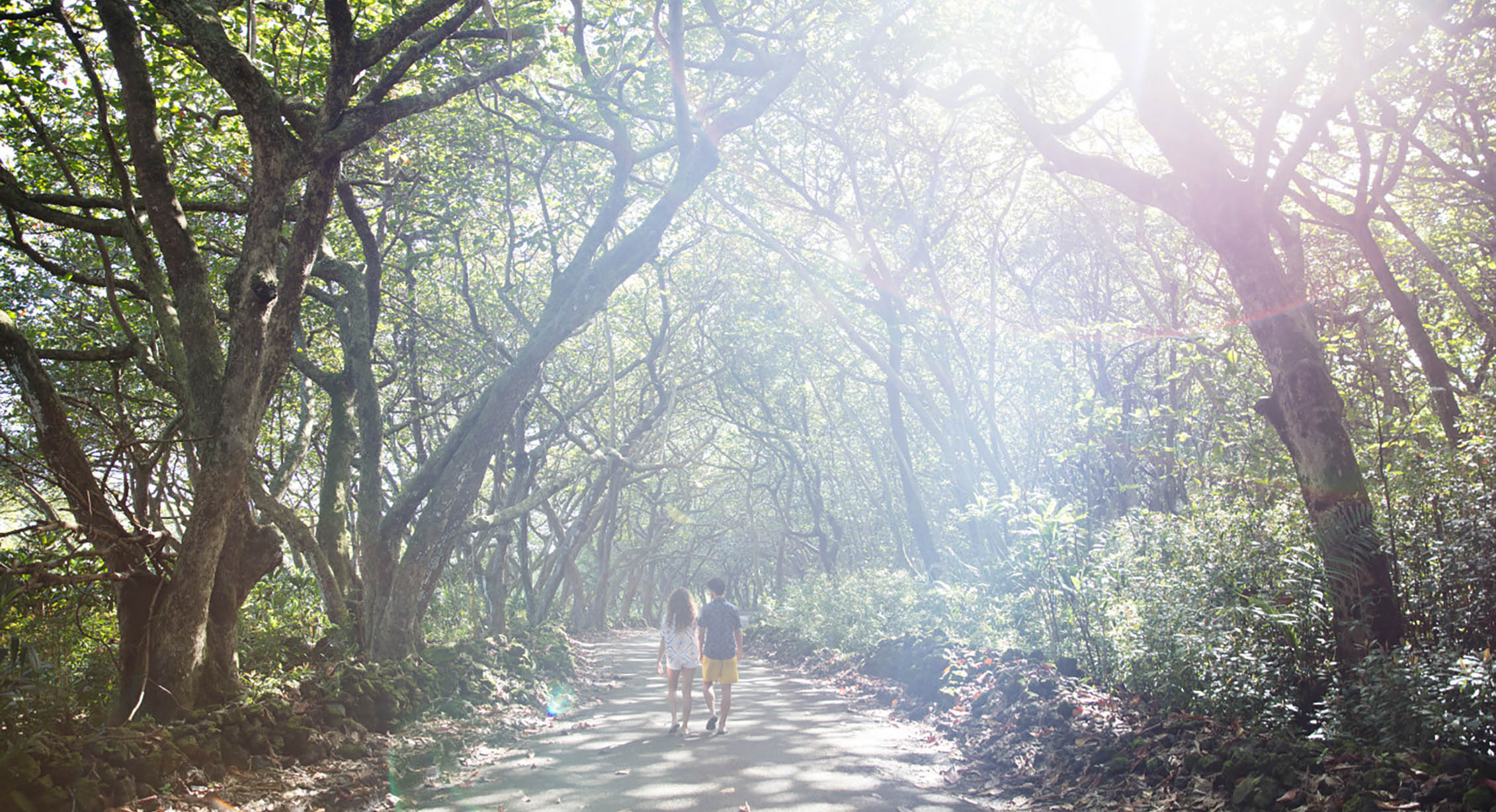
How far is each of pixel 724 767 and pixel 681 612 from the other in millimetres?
2672

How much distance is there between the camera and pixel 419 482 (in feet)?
34.7

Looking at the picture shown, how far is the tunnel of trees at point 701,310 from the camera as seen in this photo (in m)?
6.45

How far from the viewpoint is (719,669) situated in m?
9.53

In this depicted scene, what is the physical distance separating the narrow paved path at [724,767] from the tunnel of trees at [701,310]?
6.72 ft

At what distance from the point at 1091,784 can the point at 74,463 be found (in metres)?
7.28

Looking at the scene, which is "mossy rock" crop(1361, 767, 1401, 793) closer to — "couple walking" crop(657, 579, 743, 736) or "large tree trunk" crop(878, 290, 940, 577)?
"couple walking" crop(657, 579, 743, 736)

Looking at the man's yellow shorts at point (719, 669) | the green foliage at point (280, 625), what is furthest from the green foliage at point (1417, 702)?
the green foliage at point (280, 625)

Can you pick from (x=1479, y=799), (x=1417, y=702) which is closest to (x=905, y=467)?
(x=1417, y=702)

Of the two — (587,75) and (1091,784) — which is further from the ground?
(587,75)

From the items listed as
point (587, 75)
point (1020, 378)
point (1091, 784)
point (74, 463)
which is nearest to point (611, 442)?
point (587, 75)

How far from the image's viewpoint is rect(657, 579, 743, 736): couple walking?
9453mm

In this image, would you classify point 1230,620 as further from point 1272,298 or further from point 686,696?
point 686,696

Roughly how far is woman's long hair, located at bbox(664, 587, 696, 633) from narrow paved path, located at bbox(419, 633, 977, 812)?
42.5 inches

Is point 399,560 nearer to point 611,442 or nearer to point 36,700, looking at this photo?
point 36,700
